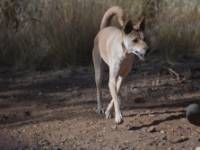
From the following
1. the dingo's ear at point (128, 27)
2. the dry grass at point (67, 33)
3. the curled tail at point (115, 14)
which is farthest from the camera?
the dry grass at point (67, 33)

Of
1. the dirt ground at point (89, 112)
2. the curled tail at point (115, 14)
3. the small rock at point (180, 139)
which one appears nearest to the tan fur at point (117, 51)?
the curled tail at point (115, 14)

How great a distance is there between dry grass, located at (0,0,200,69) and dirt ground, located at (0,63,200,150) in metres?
0.46

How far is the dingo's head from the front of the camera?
702 cm

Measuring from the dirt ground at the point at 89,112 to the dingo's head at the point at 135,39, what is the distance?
87 cm

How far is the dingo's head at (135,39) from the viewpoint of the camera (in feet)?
23.0

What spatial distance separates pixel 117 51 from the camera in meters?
7.41

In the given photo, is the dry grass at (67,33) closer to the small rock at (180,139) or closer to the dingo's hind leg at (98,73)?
the dingo's hind leg at (98,73)

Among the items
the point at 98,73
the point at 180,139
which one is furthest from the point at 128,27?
the point at 180,139

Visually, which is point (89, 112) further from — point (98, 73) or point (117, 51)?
point (117, 51)

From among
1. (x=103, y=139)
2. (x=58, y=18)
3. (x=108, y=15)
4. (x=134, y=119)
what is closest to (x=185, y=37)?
(x=58, y=18)

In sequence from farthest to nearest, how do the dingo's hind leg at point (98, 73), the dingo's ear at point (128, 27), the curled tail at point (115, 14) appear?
the dingo's hind leg at point (98, 73) < the curled tail at point (115, 14) < the dingo's ear at point (128, 27)

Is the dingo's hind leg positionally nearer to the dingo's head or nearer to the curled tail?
the curled tail

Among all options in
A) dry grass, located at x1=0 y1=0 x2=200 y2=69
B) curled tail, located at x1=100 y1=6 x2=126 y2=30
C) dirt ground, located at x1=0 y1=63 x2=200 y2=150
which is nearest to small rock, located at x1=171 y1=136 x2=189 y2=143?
dirt ground, located at x1=0 y1=63 x2=200 y2=150

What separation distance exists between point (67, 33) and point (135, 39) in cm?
392
